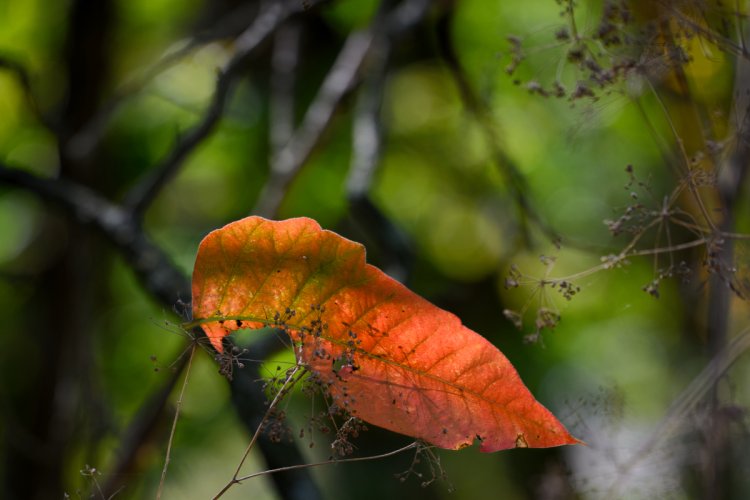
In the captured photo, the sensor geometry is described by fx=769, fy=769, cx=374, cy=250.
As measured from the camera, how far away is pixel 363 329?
0.32 metres

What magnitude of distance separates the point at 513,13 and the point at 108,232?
1.38 metres

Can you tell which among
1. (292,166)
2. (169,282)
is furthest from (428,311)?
(292,166)

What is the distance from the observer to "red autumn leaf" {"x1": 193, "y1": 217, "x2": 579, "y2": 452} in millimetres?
306

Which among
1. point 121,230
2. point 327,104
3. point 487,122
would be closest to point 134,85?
point 327,104

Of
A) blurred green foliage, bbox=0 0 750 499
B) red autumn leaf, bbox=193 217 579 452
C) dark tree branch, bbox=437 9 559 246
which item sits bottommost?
blurred green foliage, bbox=0 0 750 499

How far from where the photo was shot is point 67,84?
6.56 feet

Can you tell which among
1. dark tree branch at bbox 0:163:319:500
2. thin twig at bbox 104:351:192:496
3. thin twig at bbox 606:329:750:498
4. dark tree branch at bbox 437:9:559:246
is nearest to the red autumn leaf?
dark tree branch at bbox 0:163:319:500

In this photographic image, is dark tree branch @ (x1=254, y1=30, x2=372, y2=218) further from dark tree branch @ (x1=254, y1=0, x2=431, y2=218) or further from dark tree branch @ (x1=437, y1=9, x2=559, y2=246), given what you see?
dark tree branch @ (x1=437, y1=9, x2=559, y2=246)

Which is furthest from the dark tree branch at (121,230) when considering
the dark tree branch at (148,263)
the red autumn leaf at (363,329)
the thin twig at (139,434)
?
the red autumn leaf at (363,329)

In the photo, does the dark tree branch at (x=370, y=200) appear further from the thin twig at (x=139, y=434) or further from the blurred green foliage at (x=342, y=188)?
the blurred green foliage at (x=342, y=188)

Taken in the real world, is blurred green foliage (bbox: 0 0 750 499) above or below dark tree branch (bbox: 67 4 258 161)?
below

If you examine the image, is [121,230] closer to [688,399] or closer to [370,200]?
[370,200]

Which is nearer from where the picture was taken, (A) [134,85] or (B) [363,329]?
(B) [363,329]

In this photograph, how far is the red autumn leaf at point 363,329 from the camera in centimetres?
31
